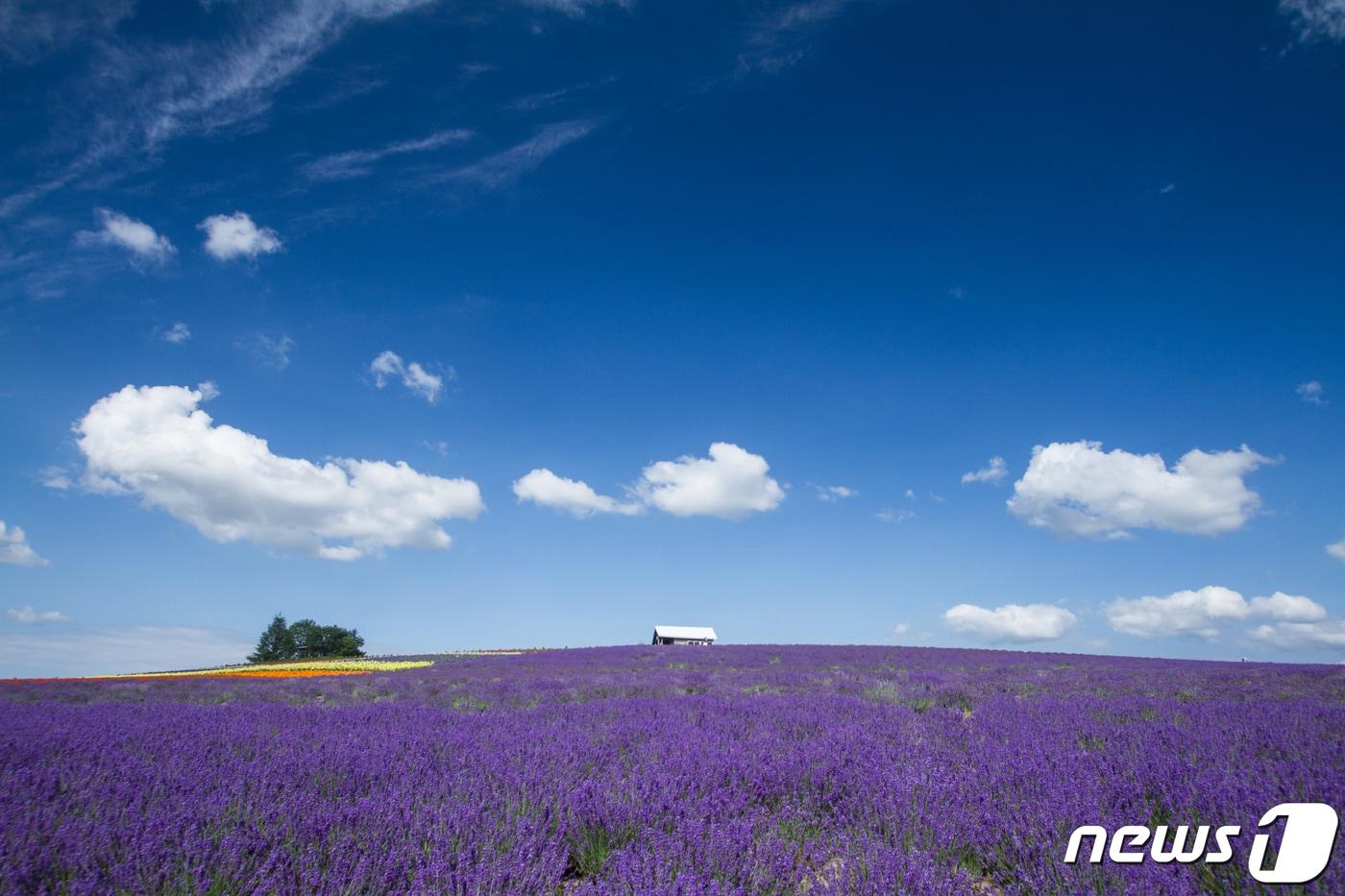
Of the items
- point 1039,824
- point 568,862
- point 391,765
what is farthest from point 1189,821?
point 391,765

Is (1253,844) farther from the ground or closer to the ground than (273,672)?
farther from the ground

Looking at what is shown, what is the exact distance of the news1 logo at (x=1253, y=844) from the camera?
208cm

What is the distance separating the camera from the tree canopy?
32.2m

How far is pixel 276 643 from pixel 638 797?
36.4m

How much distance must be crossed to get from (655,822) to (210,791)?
2115 millimetres

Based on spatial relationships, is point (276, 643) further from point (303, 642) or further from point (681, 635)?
point (681, 635)

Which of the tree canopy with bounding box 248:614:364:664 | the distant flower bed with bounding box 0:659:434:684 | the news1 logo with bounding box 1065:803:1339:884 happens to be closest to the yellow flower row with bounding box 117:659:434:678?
the distant flower bed with bounding box 0:659:434:684

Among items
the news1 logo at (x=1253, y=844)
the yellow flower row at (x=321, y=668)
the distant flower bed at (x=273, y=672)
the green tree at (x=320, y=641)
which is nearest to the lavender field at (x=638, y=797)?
the news1 logo at (x=1253, y=844)

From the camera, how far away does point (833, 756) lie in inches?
147

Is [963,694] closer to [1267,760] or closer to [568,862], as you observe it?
[1267,760]

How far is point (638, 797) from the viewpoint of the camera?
113 inches

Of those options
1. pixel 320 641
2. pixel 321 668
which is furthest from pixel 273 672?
pixel 320 641

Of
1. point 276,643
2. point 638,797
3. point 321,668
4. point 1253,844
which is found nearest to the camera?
point 1253,844

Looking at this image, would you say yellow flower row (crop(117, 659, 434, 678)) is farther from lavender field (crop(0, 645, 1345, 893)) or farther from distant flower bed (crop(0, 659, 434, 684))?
lavender field (crop(0, 645, 1345, 893))
